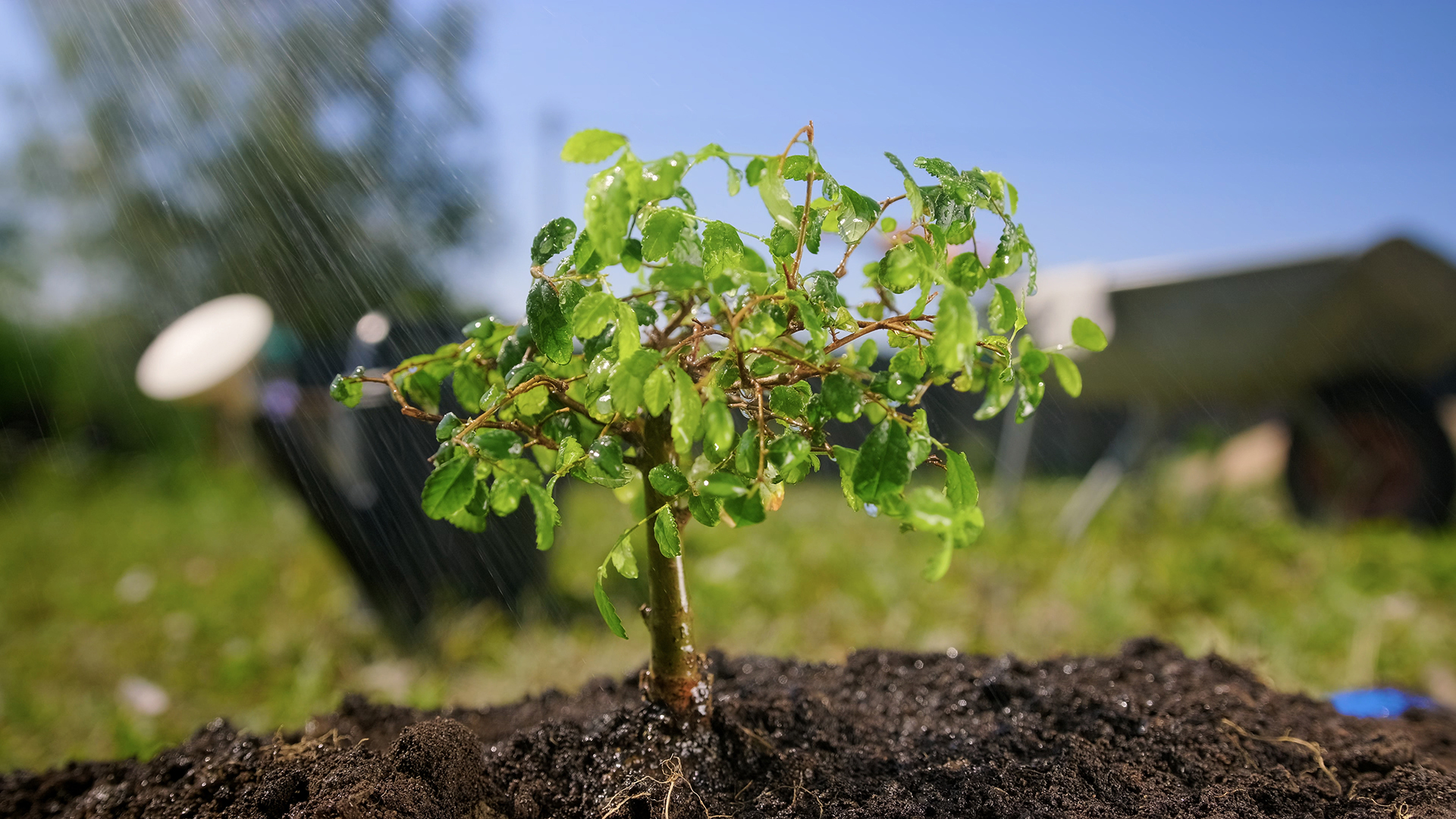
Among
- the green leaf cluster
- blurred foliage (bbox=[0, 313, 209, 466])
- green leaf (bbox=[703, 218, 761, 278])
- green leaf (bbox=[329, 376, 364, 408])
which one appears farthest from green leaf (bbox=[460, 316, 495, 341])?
blurred foliage (bbox=[0, 313, 209, 466])

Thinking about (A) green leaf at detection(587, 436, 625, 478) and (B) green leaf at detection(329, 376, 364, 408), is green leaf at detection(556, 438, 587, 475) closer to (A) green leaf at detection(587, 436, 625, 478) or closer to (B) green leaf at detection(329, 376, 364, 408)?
(A) green leaf at detection(587, 436, 625, 478)

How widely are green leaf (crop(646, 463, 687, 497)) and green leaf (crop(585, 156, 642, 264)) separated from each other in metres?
Result: 0.20

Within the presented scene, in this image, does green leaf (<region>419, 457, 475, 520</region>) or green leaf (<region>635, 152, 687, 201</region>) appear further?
green leaf (<region>419, 457, 475, 520</region>)

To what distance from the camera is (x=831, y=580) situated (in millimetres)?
2639

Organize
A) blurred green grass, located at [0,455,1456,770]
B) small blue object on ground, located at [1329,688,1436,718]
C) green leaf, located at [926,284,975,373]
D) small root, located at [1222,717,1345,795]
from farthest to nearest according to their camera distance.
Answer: blurred green grass, located at [0,455,1456,770] → small blue object on ground, located at [1329,688,1436,718] → small root, located at [1222,717,1345,795] → green leaf, located at [926,284,975,373]

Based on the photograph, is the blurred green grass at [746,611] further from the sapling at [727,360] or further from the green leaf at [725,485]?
the green leaf at [725,485]

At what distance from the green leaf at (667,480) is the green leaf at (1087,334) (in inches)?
13.3

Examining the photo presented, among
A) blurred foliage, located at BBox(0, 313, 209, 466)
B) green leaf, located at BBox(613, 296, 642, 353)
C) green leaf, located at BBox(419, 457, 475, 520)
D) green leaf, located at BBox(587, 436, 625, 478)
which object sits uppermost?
blurred foliage, located at BBox(0, 313, 209, 466)

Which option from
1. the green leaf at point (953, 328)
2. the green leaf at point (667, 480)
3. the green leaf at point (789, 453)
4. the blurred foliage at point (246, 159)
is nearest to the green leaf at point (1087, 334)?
the green leaf at point (953, 328)

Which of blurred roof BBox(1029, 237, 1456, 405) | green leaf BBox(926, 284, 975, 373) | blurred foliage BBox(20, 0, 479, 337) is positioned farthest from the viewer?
blurred foliage BBox(20, 0, 479, 337)

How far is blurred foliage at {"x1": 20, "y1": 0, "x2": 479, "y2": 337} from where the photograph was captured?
5.62 meters

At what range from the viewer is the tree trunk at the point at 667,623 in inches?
35.6

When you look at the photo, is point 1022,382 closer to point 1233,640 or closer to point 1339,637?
point 1233,640

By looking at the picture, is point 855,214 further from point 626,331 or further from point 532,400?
point 532,400
